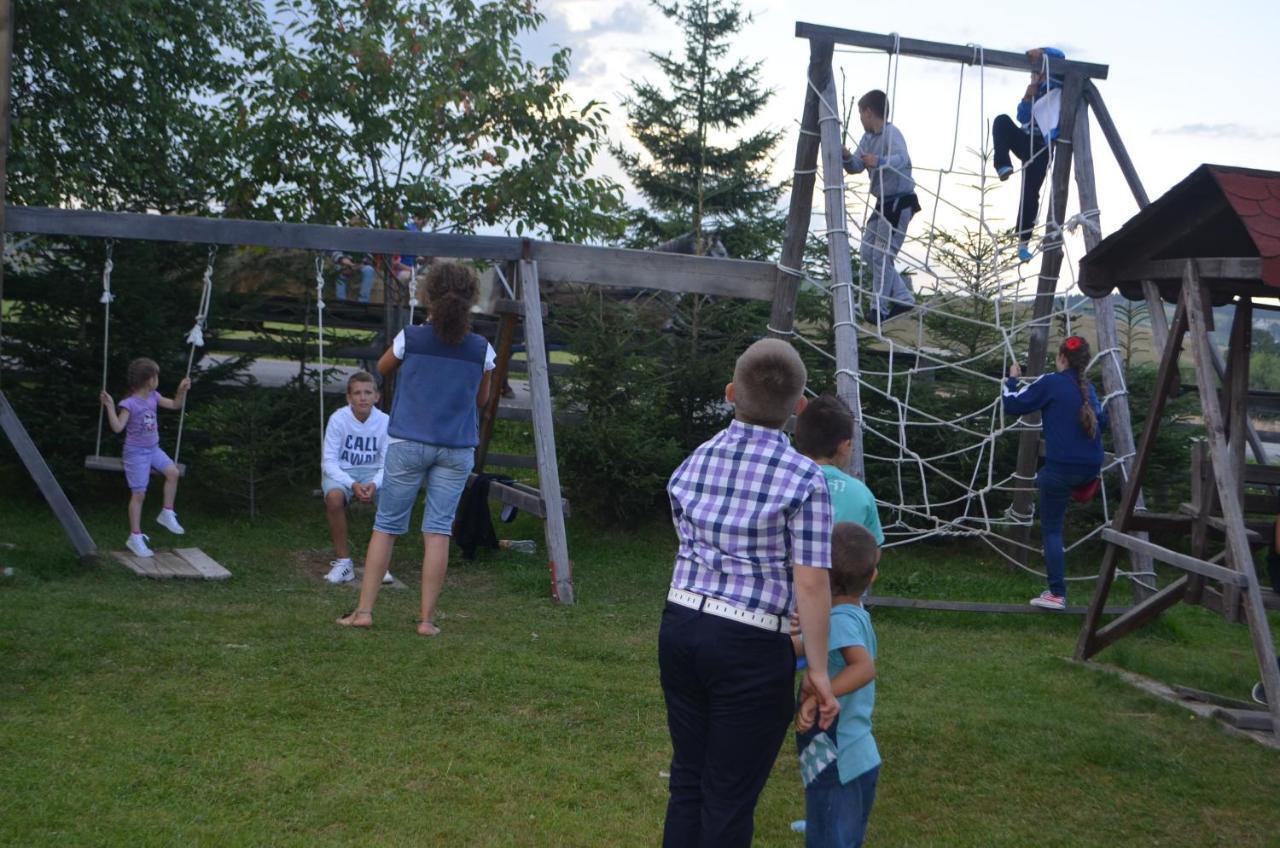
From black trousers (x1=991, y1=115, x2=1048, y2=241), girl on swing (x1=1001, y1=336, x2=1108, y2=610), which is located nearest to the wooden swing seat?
girl on swing (x1=1001, y1=336, x2=1108, y2=610)

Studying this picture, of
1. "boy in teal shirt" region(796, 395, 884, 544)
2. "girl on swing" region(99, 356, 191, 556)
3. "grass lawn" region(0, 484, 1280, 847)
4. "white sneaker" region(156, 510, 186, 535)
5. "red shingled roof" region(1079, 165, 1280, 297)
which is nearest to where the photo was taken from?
"boy in teal shirt" region(796, 395, 884, 544)

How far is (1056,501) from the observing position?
7453 millimetres

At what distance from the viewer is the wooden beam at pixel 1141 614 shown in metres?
6.14

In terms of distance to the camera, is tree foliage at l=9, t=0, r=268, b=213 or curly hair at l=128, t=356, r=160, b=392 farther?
tree foliage at l=9, t=0, r=268, b=213

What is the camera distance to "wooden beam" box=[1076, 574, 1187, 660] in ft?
20.1

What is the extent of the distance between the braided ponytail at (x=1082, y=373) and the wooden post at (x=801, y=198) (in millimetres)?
1640

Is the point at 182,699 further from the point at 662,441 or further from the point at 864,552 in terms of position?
the point at 662,441

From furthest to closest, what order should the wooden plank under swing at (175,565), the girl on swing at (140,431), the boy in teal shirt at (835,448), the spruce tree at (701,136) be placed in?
the spruce tree at (701,136) → the girl on swing at (140,431) → the wooden plank under swing at (175,565) → the boy in teal shirt at (835,448)

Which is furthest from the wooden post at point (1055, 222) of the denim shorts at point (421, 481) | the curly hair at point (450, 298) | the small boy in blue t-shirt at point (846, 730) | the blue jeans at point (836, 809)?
the blue jeans at point (836, 809)

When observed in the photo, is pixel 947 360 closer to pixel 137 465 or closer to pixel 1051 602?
pixel 1051 602

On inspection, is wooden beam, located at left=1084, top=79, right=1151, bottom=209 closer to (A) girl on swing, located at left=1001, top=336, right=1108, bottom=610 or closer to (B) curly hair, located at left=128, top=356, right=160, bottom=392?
(A) girl on swing, located at left=1001, top=336, right=1108, bottom=610

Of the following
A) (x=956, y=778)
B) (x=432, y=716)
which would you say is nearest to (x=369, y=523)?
(x=432, y=716)

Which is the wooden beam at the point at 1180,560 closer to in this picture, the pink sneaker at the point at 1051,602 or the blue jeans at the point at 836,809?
the pink sneaker at the point at 1051,602

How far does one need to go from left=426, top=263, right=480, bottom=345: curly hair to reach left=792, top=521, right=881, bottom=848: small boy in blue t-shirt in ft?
10.6
